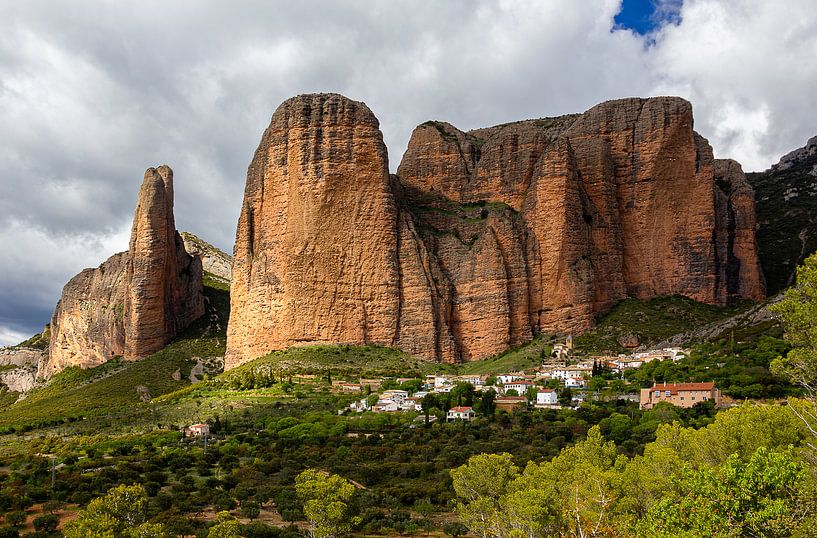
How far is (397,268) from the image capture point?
75.5 m

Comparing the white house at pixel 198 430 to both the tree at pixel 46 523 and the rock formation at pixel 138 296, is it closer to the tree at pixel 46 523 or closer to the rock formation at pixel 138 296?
the tree at pixel 46 523

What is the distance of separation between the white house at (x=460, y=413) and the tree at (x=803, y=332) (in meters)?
35.3

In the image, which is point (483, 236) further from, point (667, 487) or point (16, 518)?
point (667, 487)

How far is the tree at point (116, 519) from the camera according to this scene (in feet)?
84.3

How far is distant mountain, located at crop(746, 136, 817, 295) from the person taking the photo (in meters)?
88.6

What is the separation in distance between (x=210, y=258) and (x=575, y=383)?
95749 mm

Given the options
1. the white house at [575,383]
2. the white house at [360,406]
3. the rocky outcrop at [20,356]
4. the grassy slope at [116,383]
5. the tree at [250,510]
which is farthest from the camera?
the rocky outcrop at [20,356]

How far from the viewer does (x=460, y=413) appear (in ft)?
178

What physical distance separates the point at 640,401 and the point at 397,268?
102 ft

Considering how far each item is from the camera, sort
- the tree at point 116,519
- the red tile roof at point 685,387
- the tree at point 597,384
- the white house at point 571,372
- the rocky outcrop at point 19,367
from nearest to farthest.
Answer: the tree at point 116,519, the red tile roof at point 685,387, the tree at point 597,384, the white house at point 571,372, the rocky outcrop at point 19,367

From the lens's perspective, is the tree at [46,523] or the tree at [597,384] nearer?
the tree at [46,523]

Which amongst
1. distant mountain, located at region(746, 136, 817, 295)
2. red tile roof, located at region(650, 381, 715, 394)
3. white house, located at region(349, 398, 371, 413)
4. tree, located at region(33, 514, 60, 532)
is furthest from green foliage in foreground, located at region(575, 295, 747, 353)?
tree, located at region(33, 514, 60, 532)

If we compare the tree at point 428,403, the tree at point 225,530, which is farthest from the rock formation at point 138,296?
the tree at point 225,530

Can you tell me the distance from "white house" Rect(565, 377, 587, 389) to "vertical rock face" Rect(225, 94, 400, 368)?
67.7 ft
